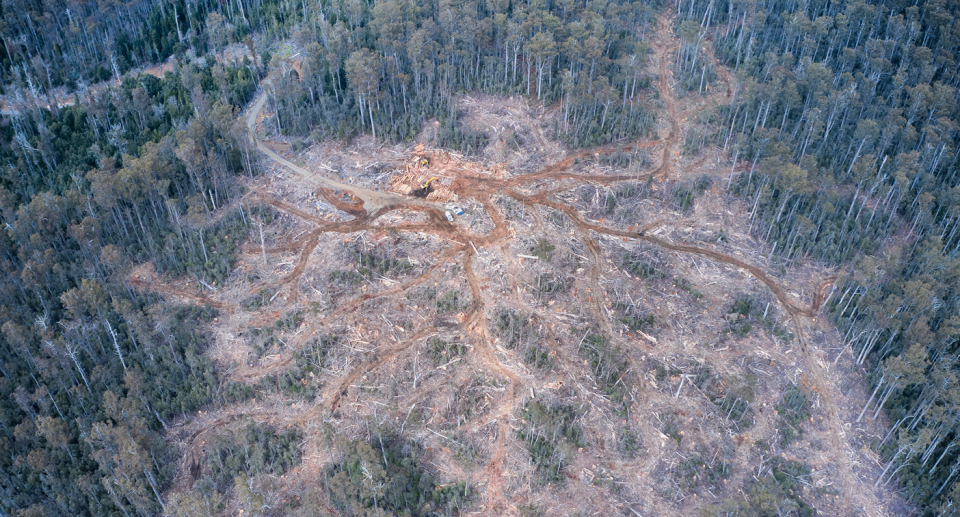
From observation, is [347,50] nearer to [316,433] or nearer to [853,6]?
[316,433]

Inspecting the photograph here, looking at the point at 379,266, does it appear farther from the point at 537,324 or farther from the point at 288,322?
the point at 537,324

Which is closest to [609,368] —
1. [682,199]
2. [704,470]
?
[704,470]

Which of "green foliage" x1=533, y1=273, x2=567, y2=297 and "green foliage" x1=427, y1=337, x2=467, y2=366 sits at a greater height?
"green foliage" x1=533, y1=273, x2=567, y2=297

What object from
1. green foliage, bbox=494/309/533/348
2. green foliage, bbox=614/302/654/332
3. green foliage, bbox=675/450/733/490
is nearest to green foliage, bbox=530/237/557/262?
green foliage, bbox=494/309/533/348

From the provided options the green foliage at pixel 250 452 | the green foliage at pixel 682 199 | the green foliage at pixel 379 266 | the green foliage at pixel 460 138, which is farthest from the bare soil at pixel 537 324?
the green foliage at pixel 460 138

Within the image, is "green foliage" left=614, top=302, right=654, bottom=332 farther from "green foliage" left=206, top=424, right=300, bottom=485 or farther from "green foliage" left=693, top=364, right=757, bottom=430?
"green foliage" left=206, top=424, right=300, bottom=485

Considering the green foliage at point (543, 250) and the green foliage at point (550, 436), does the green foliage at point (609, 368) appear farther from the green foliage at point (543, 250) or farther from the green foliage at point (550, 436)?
the green foliage at point (543, 250)
